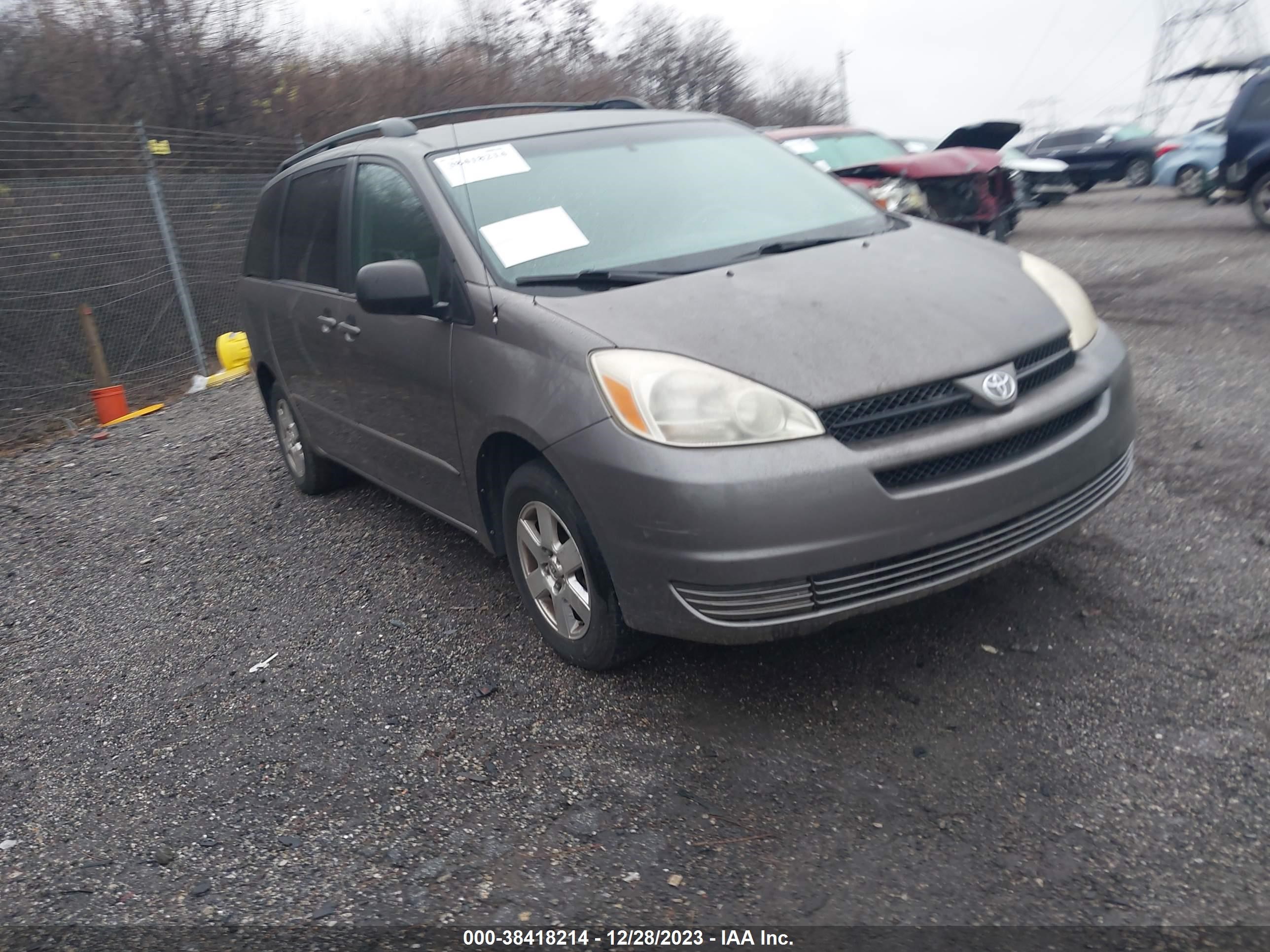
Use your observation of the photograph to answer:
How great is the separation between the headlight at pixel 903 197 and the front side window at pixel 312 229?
6.51 m

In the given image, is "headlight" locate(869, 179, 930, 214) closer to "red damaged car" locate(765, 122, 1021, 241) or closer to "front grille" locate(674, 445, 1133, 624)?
"red damaged car" locate(765, 122, 1021, 241)

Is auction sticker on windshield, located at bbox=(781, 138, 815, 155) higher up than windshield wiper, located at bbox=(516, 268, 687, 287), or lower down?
lower down

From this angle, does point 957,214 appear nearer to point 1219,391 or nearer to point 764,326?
point 1219,391

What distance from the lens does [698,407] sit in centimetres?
311

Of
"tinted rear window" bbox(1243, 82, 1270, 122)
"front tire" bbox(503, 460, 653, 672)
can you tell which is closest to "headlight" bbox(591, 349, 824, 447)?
"front tire" bbox(503, 460, 653, 672)

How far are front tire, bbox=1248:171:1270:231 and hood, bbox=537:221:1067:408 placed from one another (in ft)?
34.4

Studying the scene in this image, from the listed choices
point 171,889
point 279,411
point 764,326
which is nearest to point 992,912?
point 764,326

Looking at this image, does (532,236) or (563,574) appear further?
(532,236)

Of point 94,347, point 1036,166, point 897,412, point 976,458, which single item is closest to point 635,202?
point 897,412

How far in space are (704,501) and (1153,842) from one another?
1335 millimetres

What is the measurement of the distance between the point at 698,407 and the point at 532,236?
3.88 feet

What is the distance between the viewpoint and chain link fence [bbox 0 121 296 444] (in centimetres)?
938

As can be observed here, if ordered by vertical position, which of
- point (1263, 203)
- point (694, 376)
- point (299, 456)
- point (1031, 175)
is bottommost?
point (1031, 175)

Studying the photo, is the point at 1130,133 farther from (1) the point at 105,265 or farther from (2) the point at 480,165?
(2) the point at 480,165
